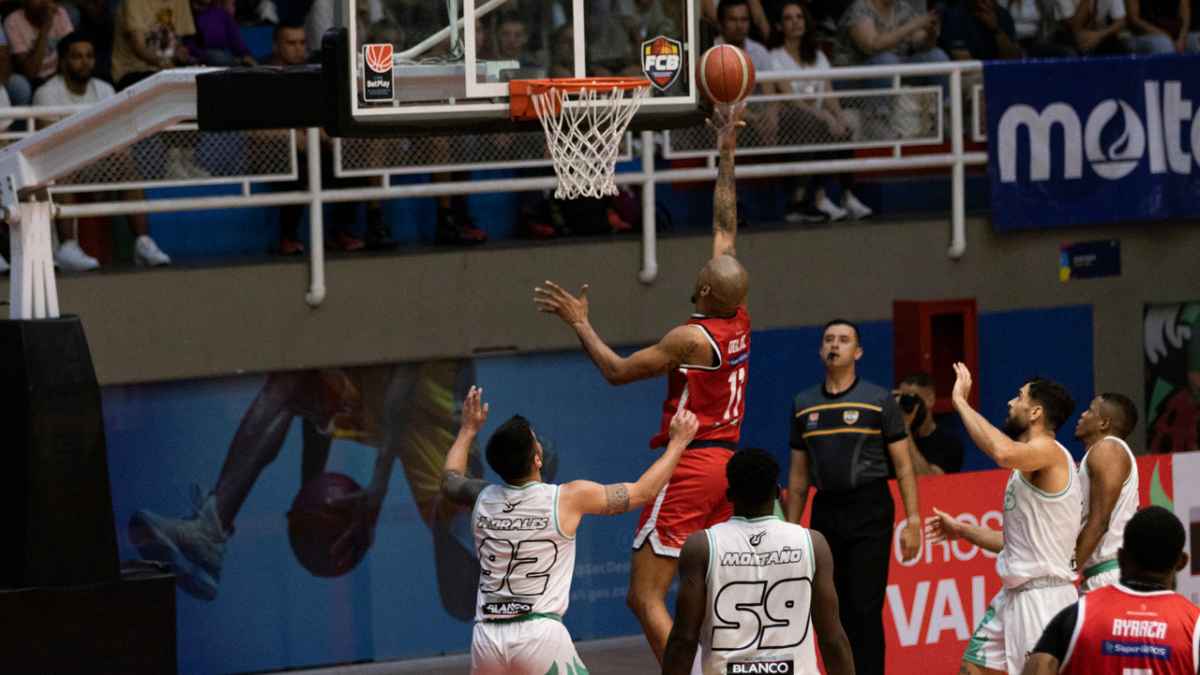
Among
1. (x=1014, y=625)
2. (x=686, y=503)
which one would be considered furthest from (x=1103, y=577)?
(x=686, y=503)

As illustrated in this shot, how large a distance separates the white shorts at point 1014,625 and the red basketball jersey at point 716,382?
5.50ft

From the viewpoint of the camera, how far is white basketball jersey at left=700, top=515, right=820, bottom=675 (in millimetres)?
8328

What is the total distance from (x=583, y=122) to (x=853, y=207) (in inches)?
214

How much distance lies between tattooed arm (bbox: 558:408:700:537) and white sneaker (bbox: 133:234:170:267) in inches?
218

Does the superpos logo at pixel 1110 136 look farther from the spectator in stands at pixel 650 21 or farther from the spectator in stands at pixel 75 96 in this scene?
the spectator in stands at pixel 75 96

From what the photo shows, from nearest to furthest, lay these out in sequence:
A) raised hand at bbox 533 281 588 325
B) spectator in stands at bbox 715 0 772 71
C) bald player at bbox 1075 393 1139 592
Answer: raised hand at bbox 533 281 588 325 < bald player at bbox 1075 393 1139 592 < spectator in stands at bbox 715 0 772 71

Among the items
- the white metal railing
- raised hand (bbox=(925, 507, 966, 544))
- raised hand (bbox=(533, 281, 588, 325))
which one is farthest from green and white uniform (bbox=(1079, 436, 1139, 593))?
the white metal railing

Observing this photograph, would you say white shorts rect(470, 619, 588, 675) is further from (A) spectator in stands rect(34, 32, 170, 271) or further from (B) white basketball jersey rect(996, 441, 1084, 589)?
(A) spectator in stands rect(34, 32, 170, 271)

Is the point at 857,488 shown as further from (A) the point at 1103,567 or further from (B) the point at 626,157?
(B) the point at 626,157

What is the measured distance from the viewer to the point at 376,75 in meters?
10.7

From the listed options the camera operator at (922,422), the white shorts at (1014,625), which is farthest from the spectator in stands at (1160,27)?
the white shorts at (1014,625)

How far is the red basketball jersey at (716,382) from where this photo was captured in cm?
1037

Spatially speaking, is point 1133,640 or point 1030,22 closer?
point 1133,640

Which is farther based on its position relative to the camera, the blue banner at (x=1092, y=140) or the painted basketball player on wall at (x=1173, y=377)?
the painted basketball player on wall at (x=1173, y=377)
